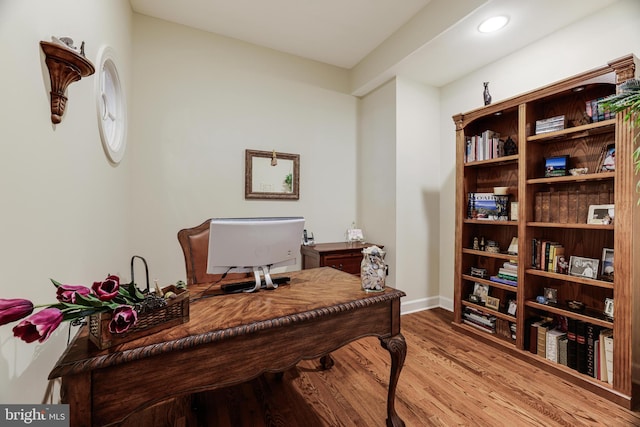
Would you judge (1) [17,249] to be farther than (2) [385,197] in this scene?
No

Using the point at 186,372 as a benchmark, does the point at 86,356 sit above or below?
above

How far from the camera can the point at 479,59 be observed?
2.88 metres

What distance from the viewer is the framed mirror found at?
3.20m


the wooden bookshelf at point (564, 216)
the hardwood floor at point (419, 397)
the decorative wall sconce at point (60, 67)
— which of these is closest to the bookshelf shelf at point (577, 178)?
the wooden bookshelf at point (564, 216)

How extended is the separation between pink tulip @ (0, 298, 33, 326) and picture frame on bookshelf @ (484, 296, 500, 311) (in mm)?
3127

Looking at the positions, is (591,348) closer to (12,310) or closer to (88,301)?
(88,301)

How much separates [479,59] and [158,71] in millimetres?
3351

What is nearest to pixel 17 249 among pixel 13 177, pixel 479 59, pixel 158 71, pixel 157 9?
pixel 13 177

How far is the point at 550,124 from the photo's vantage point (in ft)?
7.32

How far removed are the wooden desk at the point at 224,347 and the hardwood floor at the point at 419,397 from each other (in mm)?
326

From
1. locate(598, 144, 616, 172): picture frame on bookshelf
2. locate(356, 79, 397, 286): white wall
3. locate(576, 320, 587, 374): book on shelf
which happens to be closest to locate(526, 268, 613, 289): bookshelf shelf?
locate(576, 320, 587, 374): book on shelf

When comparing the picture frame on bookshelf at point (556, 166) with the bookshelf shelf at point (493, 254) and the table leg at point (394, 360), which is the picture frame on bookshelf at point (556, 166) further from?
the table leg at point (394, 360)

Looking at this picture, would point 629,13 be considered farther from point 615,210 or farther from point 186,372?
point 186,372

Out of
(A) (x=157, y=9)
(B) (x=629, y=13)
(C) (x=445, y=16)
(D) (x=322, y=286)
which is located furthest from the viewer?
(A) (x=157, y=9)
